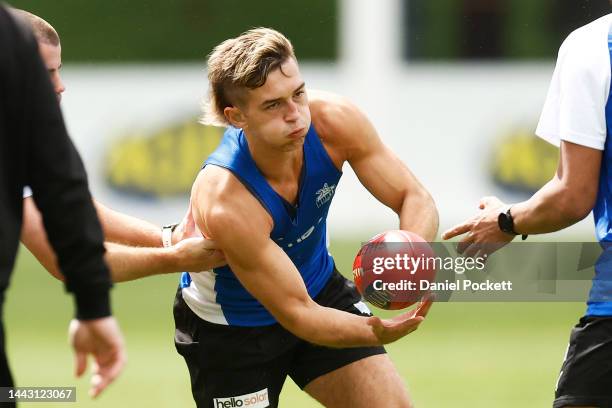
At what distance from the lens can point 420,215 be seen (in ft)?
19.4

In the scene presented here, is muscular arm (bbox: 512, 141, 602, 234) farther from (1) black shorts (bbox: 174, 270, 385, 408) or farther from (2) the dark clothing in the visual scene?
(2) the dark clothing

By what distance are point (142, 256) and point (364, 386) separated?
1.21 m

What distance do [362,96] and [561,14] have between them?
3.13 meters

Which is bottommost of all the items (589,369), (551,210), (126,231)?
(589,369)

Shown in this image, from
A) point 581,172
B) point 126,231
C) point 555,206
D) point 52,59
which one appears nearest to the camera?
point 581,172

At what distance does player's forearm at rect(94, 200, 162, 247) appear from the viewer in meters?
6.40

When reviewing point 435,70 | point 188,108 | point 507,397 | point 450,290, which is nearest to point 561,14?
point 435,70

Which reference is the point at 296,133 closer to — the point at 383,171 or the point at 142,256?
the point at 383,171

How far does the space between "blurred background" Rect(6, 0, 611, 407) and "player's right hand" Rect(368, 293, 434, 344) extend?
A: 6.54 metres

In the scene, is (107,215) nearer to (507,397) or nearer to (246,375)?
(246,375)

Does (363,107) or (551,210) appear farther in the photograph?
(363,107)

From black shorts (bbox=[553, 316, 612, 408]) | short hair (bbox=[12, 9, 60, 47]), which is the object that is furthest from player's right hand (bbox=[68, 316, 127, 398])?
short hair (bbox=[12, 9, 60, 47])

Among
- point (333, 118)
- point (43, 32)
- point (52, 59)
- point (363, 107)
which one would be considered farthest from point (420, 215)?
point (363, 107)

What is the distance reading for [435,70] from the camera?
17281 millimetres
